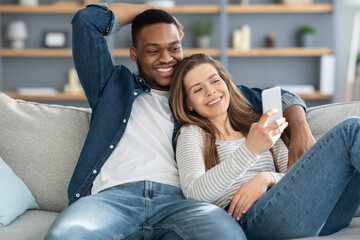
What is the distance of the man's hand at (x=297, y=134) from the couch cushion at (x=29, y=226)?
87cm

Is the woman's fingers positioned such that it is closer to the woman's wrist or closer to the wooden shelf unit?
the woman's wrist

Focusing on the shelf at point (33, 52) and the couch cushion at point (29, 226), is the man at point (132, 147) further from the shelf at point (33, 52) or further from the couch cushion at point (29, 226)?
the shelf at point (33, 52)

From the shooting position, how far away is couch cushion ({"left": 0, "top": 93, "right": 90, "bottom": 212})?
1857 mm

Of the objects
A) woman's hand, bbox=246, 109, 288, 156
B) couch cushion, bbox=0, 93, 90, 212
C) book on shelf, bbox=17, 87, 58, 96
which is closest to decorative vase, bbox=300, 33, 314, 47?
book on shelf, bbox=17, 87, 58, 96

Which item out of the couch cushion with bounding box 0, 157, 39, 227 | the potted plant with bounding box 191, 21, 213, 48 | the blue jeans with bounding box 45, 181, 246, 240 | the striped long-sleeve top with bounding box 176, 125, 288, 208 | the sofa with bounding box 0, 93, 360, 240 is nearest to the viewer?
the blue jeans with bounding box 45, 181, 246, 240

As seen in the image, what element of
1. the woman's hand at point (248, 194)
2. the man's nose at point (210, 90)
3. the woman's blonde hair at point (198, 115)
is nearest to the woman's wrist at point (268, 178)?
the woman's hand at point (248, 194)

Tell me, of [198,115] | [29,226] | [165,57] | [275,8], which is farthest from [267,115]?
[275,8]

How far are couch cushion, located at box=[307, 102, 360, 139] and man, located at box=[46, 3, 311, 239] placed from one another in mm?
92

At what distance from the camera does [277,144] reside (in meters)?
1.82

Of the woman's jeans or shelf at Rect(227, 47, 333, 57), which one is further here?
shelf at Rect(227, 47, 333, 57)

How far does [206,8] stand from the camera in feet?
16.0

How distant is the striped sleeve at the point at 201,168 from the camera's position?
57.2 inches

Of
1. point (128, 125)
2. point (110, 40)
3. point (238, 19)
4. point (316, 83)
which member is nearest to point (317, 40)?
point (316, 83)

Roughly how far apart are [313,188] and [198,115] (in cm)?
56
